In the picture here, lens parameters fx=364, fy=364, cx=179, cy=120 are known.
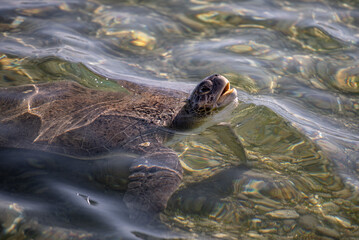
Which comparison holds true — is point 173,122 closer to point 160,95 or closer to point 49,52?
point 160,95

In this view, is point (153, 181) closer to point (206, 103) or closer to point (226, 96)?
point (206, 103)

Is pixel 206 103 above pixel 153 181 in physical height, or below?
above

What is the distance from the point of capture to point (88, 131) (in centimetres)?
379

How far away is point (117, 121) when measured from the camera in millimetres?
3877

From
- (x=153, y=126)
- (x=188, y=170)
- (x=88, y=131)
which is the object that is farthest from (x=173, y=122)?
(x=88, y=131)

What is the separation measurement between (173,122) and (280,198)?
58.4 inches

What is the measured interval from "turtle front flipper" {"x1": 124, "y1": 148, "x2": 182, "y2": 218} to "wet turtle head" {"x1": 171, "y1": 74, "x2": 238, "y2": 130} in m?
0.60

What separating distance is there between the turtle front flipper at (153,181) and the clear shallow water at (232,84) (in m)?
0.13

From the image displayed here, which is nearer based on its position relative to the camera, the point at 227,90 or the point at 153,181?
the point at 153,181

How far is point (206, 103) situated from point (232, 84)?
103cm

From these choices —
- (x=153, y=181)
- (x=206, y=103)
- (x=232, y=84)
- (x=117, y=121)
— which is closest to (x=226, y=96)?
(x=206, y=103)

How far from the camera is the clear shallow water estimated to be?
305cm

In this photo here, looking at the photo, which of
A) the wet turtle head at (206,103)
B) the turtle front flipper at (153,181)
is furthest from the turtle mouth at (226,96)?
the turtle front flipper at (153,181)

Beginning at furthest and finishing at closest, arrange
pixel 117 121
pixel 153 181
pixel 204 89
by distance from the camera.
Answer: pixel 204 89, pixel 117 121, pixel 153 181
